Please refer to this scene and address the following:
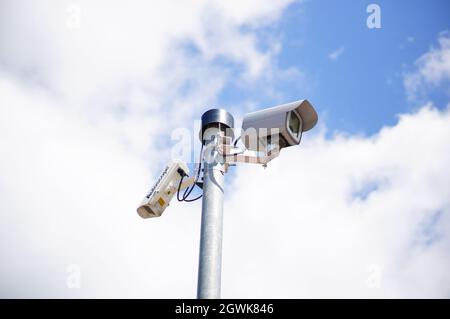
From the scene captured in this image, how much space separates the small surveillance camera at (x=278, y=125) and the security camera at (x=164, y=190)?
1.03m

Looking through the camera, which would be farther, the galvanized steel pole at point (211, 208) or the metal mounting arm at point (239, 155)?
the metal mounting arm at point (239, 155)

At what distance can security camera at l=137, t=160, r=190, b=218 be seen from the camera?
22.2 ft

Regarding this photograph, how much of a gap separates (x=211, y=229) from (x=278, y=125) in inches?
58.5

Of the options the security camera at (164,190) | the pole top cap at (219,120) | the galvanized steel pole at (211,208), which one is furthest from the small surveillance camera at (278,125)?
the security camera at (164,190)

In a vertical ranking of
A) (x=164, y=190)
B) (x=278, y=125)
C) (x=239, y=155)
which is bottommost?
(x=164, y=190)

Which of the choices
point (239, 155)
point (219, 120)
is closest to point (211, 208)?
point (239, 155)

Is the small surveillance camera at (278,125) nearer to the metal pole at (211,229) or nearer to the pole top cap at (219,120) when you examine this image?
the pole top cap at (219,120)

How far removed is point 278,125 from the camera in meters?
6.08

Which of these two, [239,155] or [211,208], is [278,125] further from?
[211,208]

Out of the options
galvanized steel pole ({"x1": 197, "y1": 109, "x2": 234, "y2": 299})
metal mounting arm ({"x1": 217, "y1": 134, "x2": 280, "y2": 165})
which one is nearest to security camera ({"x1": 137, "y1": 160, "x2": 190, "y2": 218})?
galvanized steel pole ({"x1": 197, "y1": 109, "x2": 234, "y2": 299})

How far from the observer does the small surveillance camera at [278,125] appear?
609cm

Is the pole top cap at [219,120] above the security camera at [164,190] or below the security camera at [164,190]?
above
